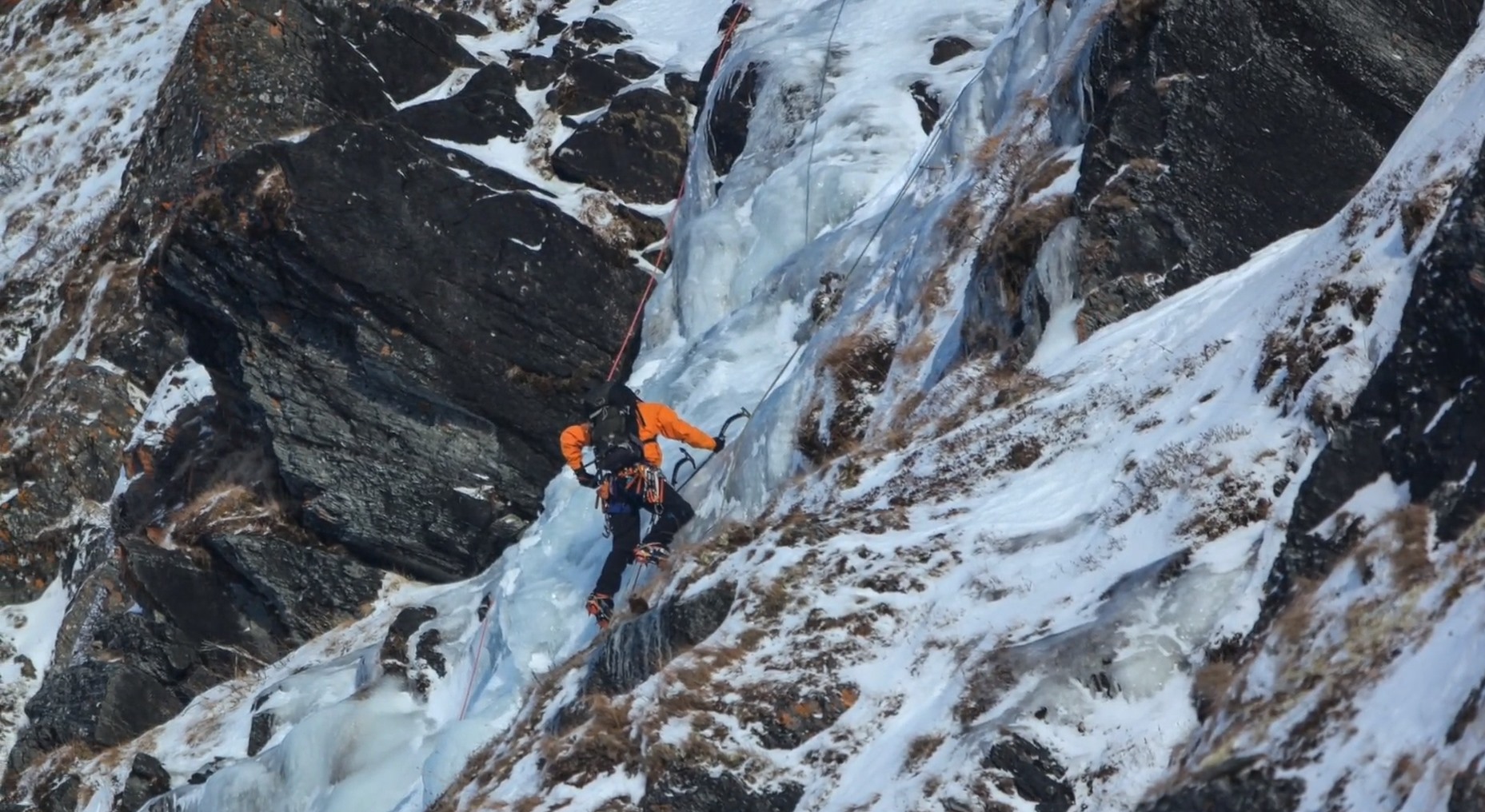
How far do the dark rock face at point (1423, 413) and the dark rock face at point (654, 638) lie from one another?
351cm

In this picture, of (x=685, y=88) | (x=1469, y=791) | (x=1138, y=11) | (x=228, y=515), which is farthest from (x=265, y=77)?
(x=1469, y=791)

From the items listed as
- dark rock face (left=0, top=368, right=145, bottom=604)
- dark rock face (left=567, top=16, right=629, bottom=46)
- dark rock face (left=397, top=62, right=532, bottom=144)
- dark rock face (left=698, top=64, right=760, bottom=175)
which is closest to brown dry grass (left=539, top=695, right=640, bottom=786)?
dark rock face (left=698, top=64, right=760, bottom=175)

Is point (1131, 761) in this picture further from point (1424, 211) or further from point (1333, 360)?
point (1424, 211)

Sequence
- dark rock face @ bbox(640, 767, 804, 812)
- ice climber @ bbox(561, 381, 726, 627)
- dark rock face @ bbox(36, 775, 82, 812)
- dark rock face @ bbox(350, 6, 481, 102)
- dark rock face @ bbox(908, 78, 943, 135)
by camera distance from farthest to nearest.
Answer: dark rock face @ bbox(350, 6, 481, 102)
dark rock face @ bbox(36, 775, 82, 812)
dark rock face @ bbox(908, 78, 943, 135)
ice climber @ bbox(561, 381, 726, 627)
dark rock face @ bbox(640, 767, 804, 812)

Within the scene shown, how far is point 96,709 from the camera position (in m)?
20.1

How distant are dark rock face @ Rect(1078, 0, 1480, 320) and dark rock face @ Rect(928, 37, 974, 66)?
7.05m

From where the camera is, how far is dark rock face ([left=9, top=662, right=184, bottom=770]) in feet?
65.9

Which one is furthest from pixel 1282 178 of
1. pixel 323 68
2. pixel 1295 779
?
pixel 323 68

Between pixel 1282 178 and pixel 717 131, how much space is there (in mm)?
10367

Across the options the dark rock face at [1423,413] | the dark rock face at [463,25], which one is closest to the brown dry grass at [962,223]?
the dark rock face at [1423,413]

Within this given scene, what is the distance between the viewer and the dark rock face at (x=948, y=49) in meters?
20.0

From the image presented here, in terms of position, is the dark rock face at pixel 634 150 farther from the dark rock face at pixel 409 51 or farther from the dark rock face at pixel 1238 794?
the dark rock face at pixel 1238 794

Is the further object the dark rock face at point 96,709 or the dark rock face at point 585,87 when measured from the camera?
the dark rock face at point 585,87

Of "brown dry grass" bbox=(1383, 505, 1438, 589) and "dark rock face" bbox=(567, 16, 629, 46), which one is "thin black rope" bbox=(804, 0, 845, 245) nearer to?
"dark rock face" bbox=(567, 16, 629, 46)
